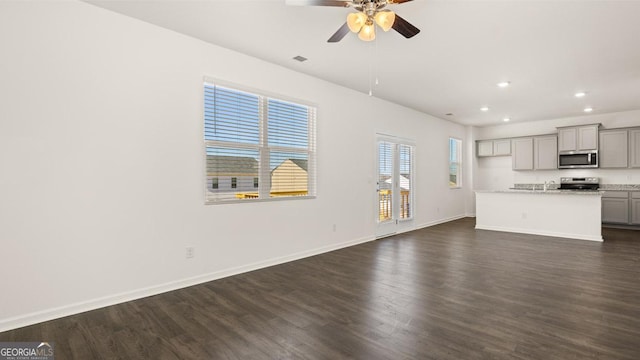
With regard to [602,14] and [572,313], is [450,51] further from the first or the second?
[572,313]

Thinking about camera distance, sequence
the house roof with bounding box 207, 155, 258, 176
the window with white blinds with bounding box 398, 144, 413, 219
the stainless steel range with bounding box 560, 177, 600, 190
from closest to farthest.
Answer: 1. the house roof with bounding box 207, 155, 258, 176
2. the window with white blinds with bounding box 398, 144, 413, 219
3. the stainless steel range with bounding box 560, 177, 600, 190

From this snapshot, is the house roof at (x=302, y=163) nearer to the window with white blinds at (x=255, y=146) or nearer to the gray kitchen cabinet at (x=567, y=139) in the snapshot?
the window with white blinds at (x=255, y=146)

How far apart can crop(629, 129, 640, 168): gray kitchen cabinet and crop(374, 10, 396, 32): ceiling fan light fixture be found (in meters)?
8.07

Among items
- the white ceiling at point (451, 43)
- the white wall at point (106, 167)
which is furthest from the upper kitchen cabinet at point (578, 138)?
the white wall at point (106, 167)

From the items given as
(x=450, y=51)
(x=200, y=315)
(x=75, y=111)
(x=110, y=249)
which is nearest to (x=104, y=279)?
(x=110, y=249)

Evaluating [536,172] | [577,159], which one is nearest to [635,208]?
[577,159]

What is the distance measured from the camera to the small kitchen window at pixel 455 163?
8.63 meters

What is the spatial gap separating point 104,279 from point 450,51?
4.65 meters

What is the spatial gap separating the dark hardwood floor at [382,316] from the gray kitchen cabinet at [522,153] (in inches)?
178

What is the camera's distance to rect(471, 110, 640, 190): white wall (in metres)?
7.39

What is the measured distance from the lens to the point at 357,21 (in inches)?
97.6

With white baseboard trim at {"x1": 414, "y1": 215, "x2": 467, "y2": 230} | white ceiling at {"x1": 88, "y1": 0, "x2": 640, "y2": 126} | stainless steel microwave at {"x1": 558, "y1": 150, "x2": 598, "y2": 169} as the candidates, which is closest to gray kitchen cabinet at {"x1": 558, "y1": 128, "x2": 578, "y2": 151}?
stainless steel microwave at {"x1": 558, "y1": 150, "x2": 598, "y2": 169}

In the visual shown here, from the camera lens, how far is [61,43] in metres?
2.75

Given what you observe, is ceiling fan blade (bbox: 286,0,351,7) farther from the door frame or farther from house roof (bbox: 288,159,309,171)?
the door frame
